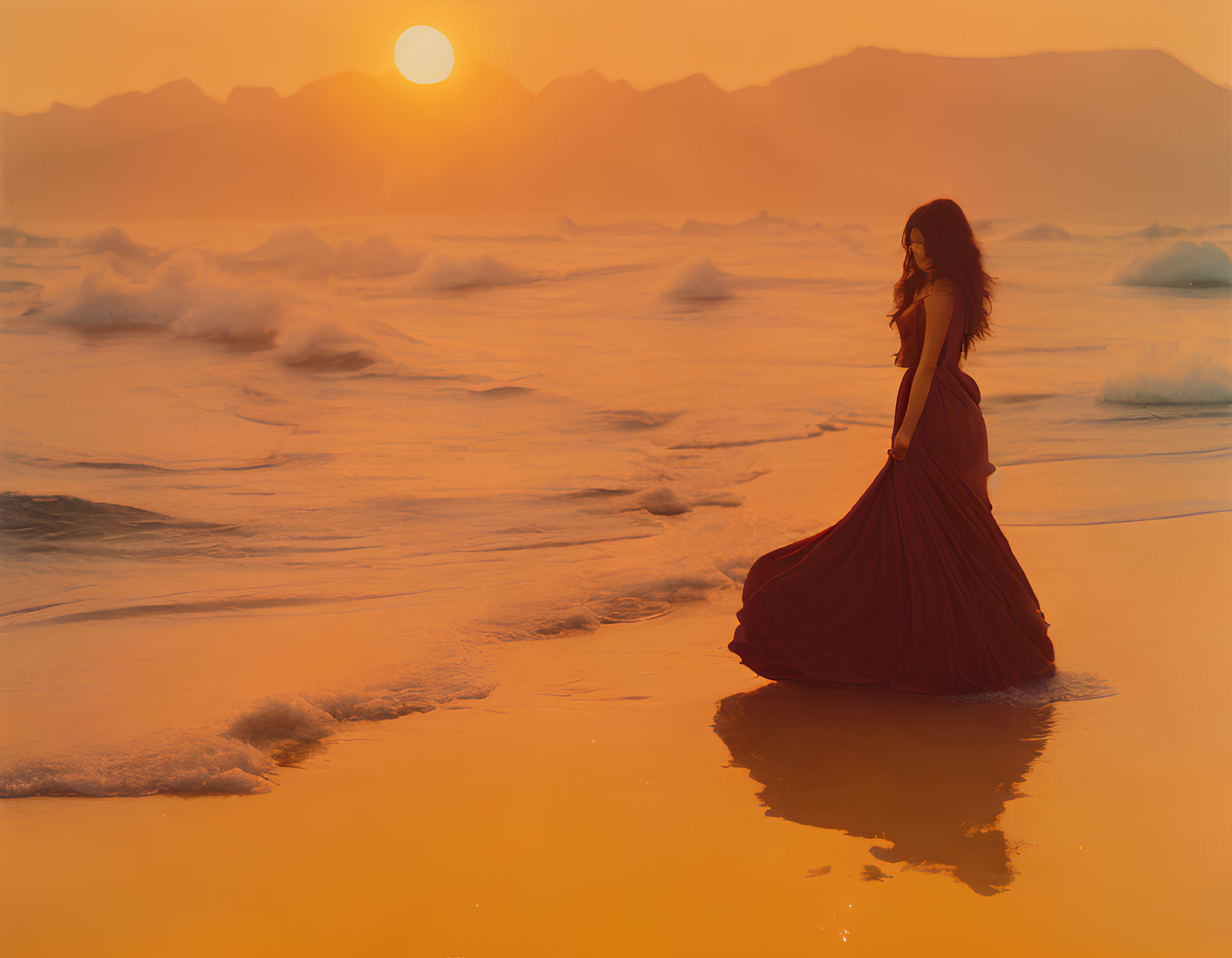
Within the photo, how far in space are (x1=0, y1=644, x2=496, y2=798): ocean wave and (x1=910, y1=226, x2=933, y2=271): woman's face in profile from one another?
1.68 metres

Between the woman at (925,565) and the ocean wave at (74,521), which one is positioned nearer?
the woman at (925,565)

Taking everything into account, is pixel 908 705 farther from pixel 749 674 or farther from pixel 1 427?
pixel 1 427

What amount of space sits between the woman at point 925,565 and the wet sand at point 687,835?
4.8 inches

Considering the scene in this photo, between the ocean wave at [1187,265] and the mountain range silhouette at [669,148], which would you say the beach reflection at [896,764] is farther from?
the ocean wave at [1187,265]

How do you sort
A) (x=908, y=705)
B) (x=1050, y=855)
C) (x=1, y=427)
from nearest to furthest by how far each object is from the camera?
1. (x=1050, y=855)
2. (x=908, y=705)
3. (x=1, y=427)

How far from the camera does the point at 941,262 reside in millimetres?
2553

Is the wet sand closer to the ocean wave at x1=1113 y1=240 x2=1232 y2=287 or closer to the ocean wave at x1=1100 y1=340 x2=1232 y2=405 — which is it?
the ocean wave at x1=1100 y1=340 x2=1232 y2=405

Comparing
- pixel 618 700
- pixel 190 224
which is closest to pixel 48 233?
pixel 190 224

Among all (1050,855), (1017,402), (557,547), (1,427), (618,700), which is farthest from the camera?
(1017,402)

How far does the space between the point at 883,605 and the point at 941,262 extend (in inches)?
35.9

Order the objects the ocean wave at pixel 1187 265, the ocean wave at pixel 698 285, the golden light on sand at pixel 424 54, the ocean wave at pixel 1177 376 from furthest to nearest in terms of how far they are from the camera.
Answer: the ocean wave at pixel 698 285
the ocean wave at pixel 1187 265
the ocean wave at pixel 1177 376
the golden light on sand at pixel 424 54

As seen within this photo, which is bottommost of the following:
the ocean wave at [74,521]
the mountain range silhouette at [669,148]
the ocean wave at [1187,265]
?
the ocean wave at [74,521]

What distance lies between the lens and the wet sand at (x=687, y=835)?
1.74 metres

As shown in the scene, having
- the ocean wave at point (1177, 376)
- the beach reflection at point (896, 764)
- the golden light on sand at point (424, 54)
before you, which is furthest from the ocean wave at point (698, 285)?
the beach reflection at point (896, 764)
